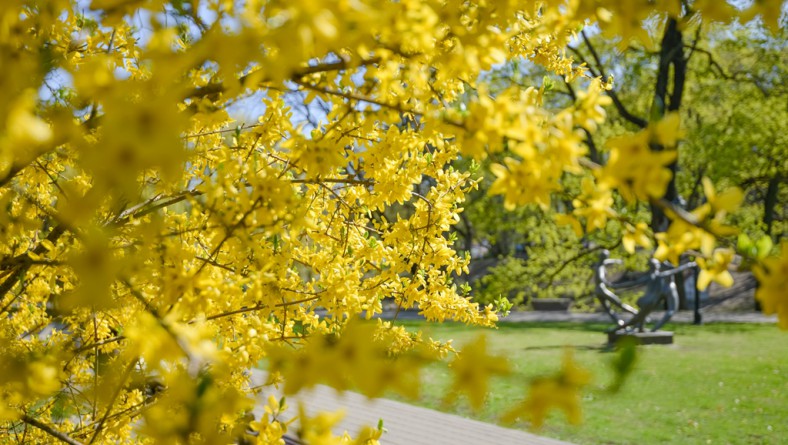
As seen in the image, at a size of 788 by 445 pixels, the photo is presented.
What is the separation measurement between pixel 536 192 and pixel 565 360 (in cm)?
35

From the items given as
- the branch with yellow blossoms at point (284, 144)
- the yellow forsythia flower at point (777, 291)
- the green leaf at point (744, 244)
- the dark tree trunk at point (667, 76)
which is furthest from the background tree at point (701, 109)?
the yellow forsythia flower at point (777, 291)

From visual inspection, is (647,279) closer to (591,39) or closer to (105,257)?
(591,39)

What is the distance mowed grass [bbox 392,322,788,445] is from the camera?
24.4 ft

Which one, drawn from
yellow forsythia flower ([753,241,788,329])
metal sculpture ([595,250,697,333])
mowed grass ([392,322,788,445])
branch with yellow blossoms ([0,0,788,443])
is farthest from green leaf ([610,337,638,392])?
metal sculpture ([595,250,697,333])

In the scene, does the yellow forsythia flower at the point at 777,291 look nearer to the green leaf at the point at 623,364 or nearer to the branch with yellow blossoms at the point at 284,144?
the branch with yellow blossoms at the point at 284,144

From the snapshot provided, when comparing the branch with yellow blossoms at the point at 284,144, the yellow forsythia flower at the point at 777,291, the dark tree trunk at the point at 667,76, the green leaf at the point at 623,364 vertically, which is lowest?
the green leaf at the point at 623,364

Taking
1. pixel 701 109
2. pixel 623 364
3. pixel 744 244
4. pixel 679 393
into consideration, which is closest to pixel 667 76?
pixel 701 109

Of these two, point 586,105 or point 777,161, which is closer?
point 586,105

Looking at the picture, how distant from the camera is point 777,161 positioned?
749 inches

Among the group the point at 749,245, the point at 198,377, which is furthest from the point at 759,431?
the point at 198,377

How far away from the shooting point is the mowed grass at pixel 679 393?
293 inches

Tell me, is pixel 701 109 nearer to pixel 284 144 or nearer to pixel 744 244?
pixel 744 244

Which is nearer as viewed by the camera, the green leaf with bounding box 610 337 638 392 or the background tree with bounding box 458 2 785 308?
the green leaf with bounding box 610 337 638 392

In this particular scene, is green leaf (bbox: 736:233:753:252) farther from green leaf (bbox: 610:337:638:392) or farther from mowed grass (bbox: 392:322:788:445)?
mowed grass (bbox: 392:322:788:445)
